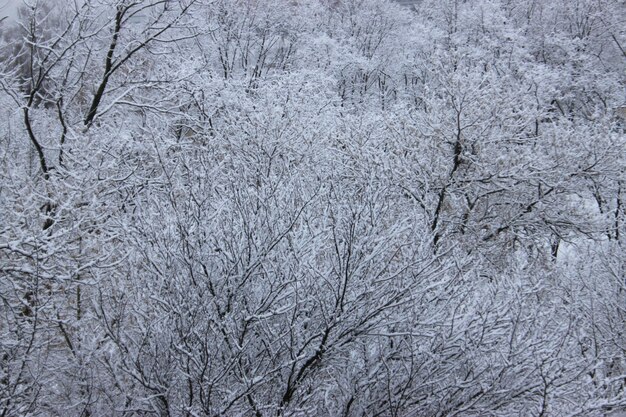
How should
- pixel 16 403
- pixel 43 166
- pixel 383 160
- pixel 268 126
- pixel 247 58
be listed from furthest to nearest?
pixel 247 58
pixel 268 126
pixel 383 160
pixel 43 166
pixel 16 403

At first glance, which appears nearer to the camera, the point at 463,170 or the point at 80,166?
the point at 80,166

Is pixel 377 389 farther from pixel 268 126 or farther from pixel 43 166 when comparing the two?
pixel 268 126

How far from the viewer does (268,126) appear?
51.1 feet

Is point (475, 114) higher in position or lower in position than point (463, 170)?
higher

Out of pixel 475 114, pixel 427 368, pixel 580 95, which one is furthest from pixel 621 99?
pixel 427 368

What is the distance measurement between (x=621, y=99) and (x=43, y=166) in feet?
91.3

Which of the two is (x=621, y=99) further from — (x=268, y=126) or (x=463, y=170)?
(x=268, y=126)

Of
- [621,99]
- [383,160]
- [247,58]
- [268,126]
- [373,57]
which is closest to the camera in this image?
[383,160]

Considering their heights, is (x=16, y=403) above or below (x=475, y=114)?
below

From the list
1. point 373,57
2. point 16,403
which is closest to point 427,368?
point 16,403

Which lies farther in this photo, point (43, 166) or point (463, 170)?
point (463, 170)

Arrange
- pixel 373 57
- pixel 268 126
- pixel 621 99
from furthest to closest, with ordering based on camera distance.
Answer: pixel 373 57 < pixel 621 99 < pixel 268 126

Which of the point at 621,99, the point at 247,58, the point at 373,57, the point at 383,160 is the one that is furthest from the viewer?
the point at 373,57

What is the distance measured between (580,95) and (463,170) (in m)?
20.2
